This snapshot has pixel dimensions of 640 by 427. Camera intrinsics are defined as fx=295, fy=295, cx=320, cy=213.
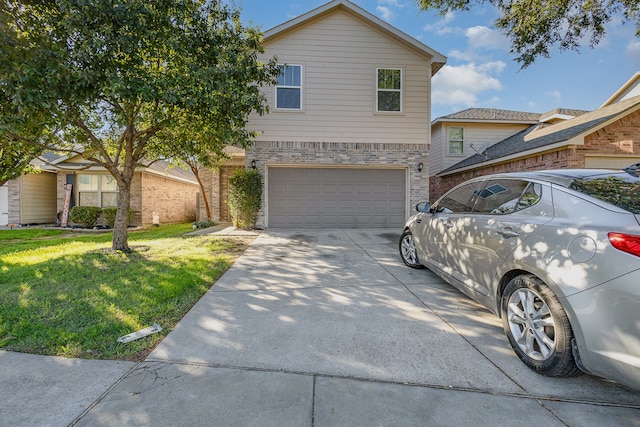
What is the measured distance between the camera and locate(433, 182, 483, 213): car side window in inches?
146

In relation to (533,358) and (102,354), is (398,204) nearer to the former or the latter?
(533,358)

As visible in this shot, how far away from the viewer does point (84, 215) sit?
12352 millimetres

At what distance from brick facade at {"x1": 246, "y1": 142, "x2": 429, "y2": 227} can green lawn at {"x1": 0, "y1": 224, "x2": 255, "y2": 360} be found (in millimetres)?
4291

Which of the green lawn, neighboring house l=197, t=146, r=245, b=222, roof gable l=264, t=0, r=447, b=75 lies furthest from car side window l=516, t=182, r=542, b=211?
neighboring house l=197, t=146, r=245, b=222

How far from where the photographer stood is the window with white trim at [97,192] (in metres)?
13.2

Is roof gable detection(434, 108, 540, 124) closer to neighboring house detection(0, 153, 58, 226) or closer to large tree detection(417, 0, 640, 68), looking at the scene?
large tree detection(417, 0, 640, 68)

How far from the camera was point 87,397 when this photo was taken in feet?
6.37

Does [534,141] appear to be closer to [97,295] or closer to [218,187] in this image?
[97,295]

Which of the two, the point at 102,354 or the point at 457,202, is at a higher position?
the point at 457,202

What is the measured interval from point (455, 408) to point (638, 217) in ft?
5.57

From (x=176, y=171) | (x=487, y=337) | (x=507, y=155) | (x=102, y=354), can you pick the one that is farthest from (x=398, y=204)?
(x=176, y=171)

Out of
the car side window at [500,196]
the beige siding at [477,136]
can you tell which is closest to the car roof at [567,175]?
the car side window at [500,196]

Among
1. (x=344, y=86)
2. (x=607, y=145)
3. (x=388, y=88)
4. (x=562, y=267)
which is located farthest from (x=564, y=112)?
(x=562, y=267)

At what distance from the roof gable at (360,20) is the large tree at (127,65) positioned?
3.58m
